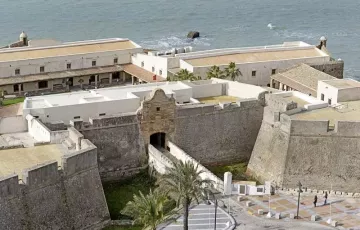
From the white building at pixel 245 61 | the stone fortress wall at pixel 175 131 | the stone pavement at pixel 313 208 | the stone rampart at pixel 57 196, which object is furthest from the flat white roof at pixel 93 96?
the stone pavement at pixel 313 208

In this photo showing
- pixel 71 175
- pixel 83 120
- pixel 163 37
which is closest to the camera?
pixel 71 175

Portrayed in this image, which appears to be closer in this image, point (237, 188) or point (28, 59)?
point (237, 188)

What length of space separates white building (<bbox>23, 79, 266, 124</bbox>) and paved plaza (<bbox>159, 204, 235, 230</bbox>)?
38.5ft

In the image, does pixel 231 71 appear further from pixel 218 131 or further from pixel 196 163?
pixel 196 163

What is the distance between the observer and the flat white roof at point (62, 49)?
7366cm

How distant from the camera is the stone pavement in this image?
47.2 metres

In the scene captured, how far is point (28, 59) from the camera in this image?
72875mm

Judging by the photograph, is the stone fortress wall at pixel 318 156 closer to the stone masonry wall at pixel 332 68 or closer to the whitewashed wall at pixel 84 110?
the whitewashed wall at pixel 84 110

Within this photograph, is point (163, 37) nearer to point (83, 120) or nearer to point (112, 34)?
point (112, 34)

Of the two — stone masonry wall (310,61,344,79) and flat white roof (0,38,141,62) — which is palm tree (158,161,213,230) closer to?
stone masonry wall (310,61,344,79)

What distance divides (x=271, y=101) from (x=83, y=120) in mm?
15164

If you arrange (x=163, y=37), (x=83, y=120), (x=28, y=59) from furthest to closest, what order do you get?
(x=163, y=37) < (x=28, y=59) < (x=83, y=120)

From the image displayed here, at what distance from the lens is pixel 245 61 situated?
237 feet

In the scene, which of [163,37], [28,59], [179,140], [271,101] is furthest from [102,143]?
[163,37]
